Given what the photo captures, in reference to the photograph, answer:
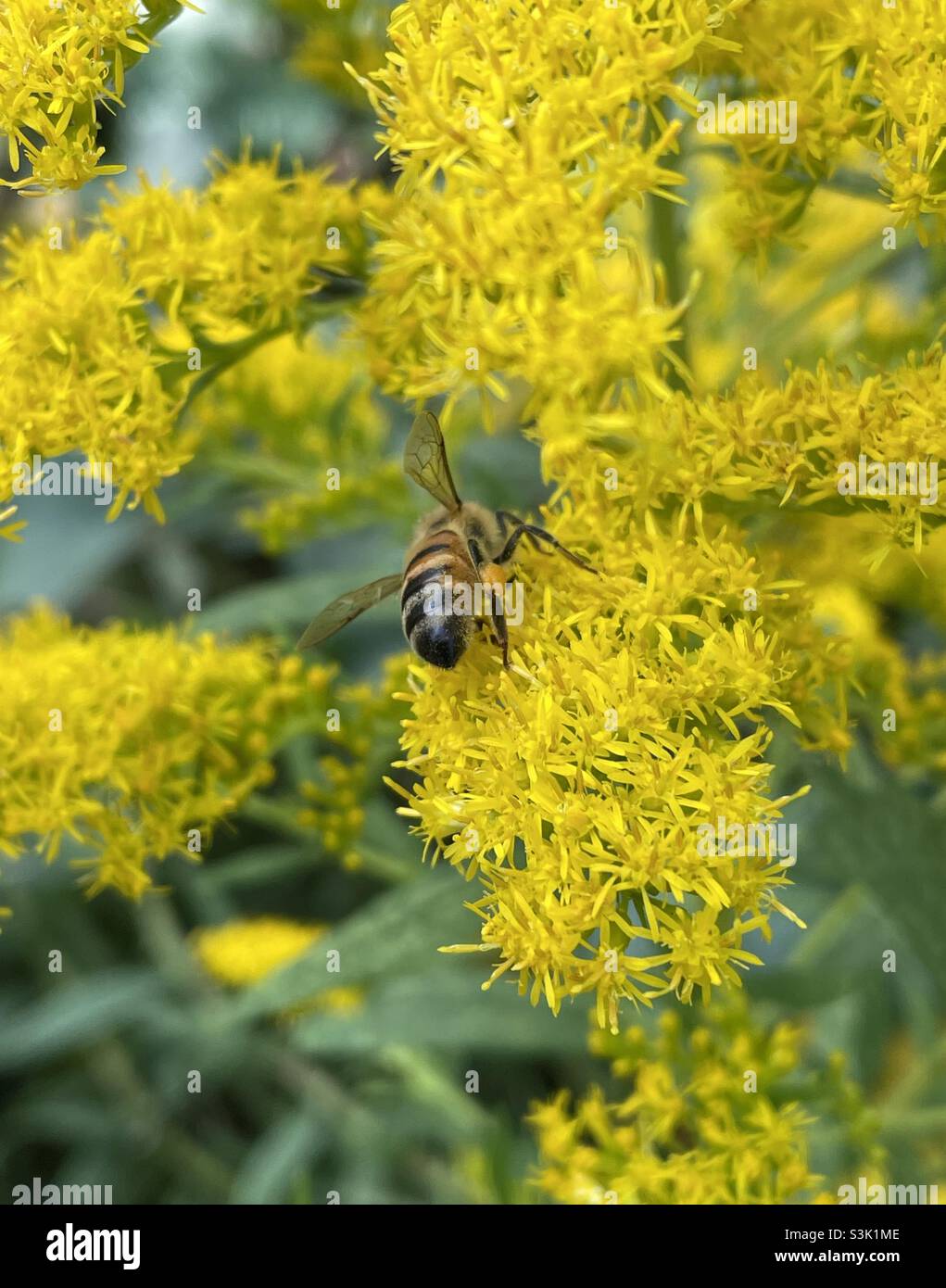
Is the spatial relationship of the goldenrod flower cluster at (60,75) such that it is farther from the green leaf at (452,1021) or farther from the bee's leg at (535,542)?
the green leaf at (452,1021)

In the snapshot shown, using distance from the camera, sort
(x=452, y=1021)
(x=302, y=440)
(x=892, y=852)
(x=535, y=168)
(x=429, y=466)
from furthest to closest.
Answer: (x=302, y=440)
(x=452, y=1021)
(x=892, y=852)
(x=429, y=466)
(x=535, y=168)

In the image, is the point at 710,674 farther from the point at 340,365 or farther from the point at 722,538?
the point at 340,365

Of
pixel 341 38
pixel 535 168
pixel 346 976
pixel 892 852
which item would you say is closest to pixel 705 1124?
pixel 892 852

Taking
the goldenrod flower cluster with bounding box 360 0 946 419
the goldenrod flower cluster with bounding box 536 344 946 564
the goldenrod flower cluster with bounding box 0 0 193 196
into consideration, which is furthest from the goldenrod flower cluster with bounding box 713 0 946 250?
the goldenrod flower cluster with bounding box 0 0 193 196

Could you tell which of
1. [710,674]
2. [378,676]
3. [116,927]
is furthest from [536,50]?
[116,927]

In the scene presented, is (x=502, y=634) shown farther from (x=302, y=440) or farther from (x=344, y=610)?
(x=302, y=440)

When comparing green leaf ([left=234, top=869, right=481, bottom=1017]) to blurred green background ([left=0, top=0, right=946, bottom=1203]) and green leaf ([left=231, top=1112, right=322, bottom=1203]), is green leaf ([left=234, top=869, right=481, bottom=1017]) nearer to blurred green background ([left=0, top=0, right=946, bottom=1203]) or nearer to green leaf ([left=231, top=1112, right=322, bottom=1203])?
blurred green background ([left=0, top=0, right=946, bottom=1203])

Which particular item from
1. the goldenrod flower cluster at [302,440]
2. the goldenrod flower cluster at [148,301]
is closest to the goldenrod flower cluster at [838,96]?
the goldenrod flower cluster at [148,301]

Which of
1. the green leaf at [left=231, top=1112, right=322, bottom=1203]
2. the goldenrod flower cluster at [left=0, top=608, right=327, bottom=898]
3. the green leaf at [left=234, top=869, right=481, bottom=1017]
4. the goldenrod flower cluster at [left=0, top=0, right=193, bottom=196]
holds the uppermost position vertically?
the goldenrod flower cluster at [left=0, top=0, right=193, bottom=196]
